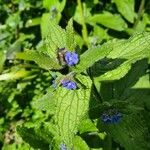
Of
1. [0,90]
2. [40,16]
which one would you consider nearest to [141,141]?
[0,90]

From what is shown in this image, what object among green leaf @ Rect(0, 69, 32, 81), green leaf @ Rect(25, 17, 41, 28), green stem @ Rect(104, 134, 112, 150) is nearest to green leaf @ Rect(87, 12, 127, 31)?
green leaf @ Rect(25, 17, 41, 28)

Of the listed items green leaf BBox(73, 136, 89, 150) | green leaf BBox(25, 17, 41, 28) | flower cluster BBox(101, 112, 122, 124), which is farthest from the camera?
green leaf BBox(25, 17, 41, 28)

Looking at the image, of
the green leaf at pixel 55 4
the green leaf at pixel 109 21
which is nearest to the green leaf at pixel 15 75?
the green leaf at pixel 55 4

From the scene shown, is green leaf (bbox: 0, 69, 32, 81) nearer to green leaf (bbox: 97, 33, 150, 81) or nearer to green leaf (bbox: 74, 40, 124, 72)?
green leaf (bbox: 97, 33, 150, 81)

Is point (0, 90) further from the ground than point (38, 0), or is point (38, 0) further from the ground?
point (38, 0)

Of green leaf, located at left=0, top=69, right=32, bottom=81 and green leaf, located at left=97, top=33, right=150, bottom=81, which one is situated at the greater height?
green leaf, located at left=97, top=33, right=150, bottom=81

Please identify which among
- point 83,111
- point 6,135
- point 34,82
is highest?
point 83,111

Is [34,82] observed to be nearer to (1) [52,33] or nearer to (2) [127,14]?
(2) [127,14]

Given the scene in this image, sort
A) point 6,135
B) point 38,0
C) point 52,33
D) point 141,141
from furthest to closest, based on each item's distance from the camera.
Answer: point 38,0, point 6,135, point 141,141, point 52,33
